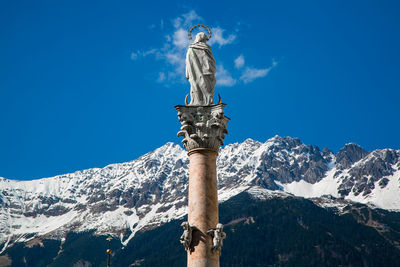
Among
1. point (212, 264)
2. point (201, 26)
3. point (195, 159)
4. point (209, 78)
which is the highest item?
point (201, 26)

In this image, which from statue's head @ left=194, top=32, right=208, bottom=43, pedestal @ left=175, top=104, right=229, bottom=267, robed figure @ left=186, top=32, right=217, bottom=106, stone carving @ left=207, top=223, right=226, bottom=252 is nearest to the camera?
stone carving @ left=207, top=223, right=226, bottom=252

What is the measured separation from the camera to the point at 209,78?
76.0 feet

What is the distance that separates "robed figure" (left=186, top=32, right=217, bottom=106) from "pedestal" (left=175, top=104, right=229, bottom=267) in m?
0.83

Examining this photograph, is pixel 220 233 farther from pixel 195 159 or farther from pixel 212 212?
pixel 195 159

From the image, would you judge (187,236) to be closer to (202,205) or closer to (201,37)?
(202,205)

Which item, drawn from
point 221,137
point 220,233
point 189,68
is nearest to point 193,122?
point 221,137

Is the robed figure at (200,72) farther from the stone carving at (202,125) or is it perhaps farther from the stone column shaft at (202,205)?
→ the stone column shaft at (202,205)

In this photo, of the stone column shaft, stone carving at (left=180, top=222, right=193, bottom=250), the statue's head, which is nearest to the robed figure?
the statue's head

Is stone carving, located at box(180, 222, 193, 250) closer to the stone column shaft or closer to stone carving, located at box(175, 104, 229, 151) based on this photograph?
the stone column shaft

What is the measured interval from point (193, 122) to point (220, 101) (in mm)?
1363

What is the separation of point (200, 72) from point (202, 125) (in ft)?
8.75

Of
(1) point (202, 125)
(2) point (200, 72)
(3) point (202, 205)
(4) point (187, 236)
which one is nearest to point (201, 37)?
(2) point (200, 72)

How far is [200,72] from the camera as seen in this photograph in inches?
912

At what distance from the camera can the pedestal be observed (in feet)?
64.6
